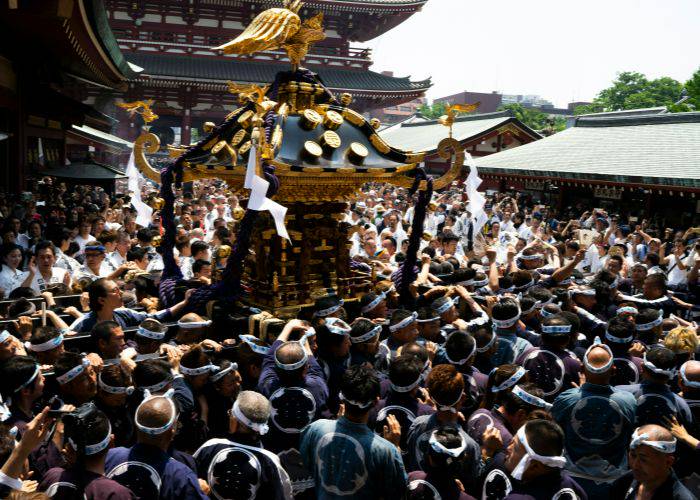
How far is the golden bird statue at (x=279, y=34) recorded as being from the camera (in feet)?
16.7

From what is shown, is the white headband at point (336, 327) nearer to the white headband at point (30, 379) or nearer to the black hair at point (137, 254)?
the white headband at point (30, 379)

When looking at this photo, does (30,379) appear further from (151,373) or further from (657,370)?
(657,370)

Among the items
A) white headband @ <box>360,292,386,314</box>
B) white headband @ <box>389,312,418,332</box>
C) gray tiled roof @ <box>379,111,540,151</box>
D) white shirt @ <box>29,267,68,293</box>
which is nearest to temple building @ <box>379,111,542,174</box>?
gray tiled roof @ <box>379,111,540,151</box>

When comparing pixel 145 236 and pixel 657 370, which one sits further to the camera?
pixel 145 236

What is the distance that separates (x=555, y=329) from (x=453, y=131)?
102 feet

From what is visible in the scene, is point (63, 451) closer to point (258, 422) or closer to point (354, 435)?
point (258, 422)

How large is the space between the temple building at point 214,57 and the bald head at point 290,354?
26.1 meters

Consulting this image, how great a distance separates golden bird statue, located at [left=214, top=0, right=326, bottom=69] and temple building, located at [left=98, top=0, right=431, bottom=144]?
23.6m

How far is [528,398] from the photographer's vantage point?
3.45 meters

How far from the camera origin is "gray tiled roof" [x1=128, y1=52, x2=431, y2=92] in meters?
28.3

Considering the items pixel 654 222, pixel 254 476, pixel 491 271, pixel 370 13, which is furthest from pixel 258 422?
pixel 370 13

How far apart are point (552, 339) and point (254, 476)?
271 cm

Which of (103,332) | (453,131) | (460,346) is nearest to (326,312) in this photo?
(460,346)

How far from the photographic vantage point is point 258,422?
122 inches
